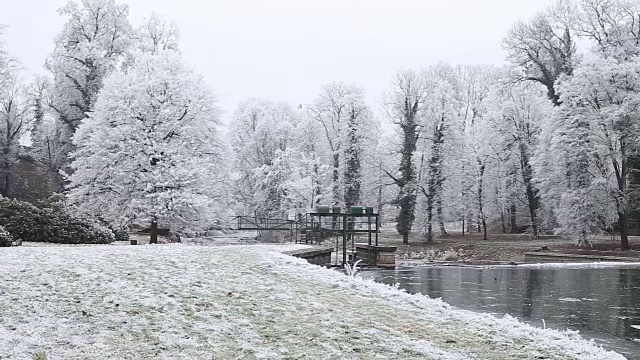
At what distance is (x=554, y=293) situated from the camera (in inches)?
555

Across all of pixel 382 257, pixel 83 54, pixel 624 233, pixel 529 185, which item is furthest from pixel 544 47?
pixel 83 54

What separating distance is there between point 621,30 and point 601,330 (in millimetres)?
29582

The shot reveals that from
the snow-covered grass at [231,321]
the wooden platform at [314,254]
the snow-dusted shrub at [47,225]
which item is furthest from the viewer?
the snow-dusted shrub at [47,225]

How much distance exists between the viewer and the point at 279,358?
16.4 feet

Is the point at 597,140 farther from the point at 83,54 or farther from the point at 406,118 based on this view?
the point at 83,54

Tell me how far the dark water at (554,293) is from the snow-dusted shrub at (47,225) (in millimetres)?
10334

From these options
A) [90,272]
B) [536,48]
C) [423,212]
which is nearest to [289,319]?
[90,272]

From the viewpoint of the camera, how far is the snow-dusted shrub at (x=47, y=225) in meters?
17.6

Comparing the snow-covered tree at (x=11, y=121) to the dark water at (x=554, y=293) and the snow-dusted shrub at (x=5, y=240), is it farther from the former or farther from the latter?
the dark water at (x=554, y=293)

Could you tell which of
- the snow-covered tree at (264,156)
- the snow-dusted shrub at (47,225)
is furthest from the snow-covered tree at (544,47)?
the snow-dusted shrub at (47,225)

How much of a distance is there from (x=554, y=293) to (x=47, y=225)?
16.0 meters

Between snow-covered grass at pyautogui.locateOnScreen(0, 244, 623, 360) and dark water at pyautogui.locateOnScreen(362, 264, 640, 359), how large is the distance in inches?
96.5

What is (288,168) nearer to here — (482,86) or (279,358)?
(482,86)

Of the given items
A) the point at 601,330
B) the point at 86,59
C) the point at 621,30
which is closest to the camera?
the point at 601,330
